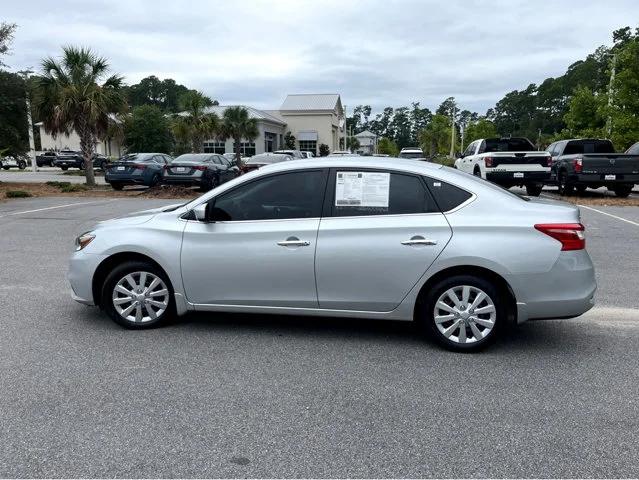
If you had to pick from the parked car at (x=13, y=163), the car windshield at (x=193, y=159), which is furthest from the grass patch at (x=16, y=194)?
the parked car at (x=13, y=163)

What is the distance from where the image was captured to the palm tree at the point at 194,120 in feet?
123

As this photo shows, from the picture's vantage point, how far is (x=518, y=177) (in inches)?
665

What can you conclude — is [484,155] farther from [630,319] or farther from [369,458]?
[369,458]

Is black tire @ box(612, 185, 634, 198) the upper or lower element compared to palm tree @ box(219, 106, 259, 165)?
lower

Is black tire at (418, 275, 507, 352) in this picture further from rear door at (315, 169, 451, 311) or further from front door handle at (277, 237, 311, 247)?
front door handle at (277, 237, 311, 247)

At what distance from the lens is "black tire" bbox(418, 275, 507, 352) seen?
4.57 m

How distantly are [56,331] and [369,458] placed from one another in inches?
135

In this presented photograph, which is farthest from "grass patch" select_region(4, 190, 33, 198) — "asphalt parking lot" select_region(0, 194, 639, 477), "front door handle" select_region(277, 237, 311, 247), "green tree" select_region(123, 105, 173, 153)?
"green tree" select_region(123, 105, 173, 153)

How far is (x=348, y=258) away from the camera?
4.71 m

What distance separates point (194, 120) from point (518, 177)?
84.8ft

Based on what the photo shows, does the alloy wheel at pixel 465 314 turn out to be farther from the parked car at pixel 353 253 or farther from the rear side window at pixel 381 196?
the rear side window at pixel 381 196

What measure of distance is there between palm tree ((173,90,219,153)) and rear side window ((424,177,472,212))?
34.2 meters

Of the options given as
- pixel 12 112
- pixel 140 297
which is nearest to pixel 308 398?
pixel 140 297

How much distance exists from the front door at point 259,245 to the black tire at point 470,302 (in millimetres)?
976
